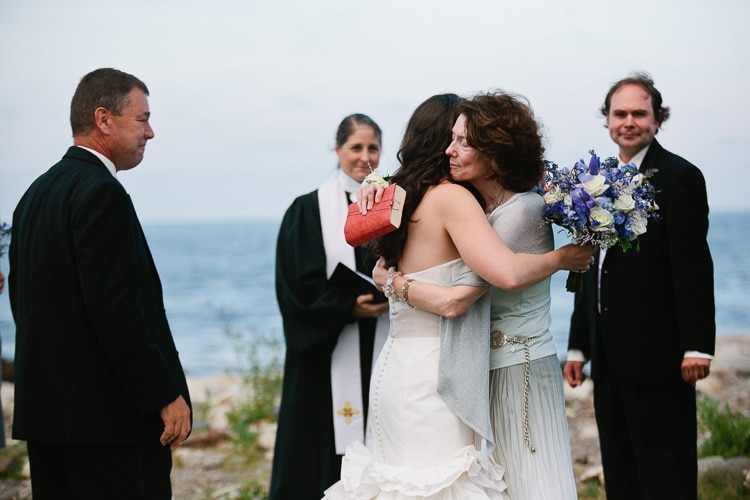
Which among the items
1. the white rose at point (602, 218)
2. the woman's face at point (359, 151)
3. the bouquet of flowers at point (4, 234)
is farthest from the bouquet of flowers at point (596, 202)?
the bouquet of flowers at point (4, 234)

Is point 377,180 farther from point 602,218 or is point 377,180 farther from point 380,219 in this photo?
point 602,218

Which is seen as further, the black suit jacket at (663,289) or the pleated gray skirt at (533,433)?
the black suit jacket at (663,289)

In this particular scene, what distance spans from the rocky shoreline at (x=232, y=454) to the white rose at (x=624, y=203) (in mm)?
2514

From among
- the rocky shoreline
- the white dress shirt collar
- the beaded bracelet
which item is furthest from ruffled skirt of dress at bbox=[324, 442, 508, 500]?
the rocky shoreline

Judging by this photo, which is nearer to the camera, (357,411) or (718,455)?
(357,411)

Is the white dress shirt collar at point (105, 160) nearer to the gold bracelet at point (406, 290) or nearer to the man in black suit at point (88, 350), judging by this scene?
the man in black suit at point (88, 350)

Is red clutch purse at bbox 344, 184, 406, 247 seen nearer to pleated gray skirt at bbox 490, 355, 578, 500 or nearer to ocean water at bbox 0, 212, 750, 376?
pleated gray skirt at bbox 490, 355, 578, 500

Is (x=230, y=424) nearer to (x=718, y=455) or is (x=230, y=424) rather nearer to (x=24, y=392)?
(x=718, y=455)

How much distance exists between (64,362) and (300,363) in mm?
1833

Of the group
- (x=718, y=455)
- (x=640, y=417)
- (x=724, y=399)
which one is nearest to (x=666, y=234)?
(x=640, y=417)

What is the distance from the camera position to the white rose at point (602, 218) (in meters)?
2.86

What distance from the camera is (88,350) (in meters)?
2.83

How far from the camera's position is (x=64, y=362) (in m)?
2.82

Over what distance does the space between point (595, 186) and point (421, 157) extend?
2.09 ft
